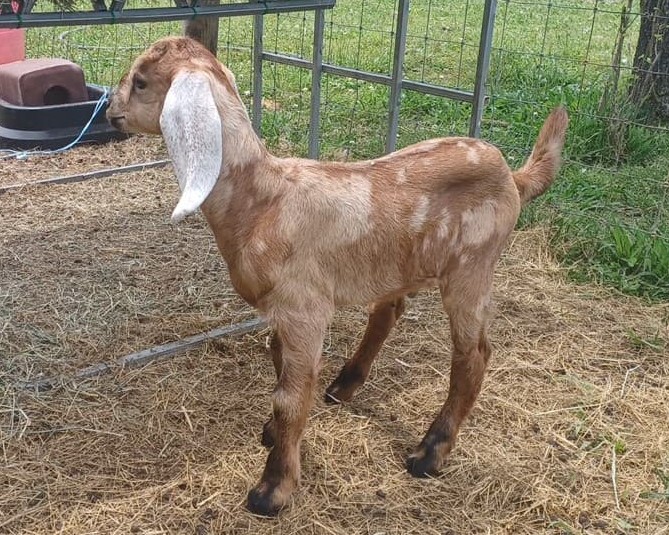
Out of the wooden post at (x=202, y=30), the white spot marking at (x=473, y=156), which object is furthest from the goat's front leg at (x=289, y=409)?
the wooden post at (x=202, y=30)

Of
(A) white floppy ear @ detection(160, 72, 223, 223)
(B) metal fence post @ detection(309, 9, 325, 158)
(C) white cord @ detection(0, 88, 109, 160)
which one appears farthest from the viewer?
(C) white cord @ detection(0, 88, 109, 160)

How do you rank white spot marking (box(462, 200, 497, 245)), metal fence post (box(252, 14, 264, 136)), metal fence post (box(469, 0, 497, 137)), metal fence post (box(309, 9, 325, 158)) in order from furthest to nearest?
metal fence post (box(252, 14, 264, 136))
metal fence post (box(309, 9, 325, 158))
metal fence post (box(469, 0, 497, 137))
white spot marking (box(462, 200, 497, 245))

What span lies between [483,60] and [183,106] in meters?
2.02

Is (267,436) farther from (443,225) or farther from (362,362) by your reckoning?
(443,225)

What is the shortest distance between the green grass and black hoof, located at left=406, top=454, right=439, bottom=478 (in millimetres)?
2001

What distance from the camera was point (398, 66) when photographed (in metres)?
4.02

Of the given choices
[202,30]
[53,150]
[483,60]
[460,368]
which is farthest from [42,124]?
[460,368]

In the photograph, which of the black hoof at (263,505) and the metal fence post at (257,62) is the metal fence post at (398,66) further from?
the black hoof at (263,505)

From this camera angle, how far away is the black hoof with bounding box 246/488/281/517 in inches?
102

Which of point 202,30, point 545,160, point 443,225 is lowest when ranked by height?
point 443,225

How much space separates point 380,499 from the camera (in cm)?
273

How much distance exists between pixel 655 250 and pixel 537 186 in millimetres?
1740

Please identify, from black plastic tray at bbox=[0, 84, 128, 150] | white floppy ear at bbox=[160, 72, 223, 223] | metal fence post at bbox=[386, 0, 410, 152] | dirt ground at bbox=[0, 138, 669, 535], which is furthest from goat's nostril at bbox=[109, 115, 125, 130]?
black plastic tray at bbox=[0, 84, 128, 150]

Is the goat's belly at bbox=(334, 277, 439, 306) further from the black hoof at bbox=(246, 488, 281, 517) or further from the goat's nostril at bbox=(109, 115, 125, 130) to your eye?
the goat's nostril at bbox=(109, 115, 125, 130)
